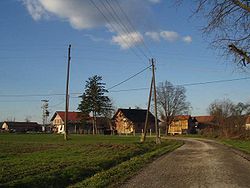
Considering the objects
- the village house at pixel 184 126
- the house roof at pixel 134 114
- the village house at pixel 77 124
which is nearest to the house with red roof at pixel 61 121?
the village house at pixel 77 124

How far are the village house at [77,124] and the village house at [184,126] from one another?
62.3ft

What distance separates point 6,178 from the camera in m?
12.0

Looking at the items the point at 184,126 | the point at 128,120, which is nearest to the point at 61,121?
the point at 128,120

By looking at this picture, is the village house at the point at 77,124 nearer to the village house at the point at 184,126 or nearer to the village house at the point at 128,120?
the village house at the point at 128,120

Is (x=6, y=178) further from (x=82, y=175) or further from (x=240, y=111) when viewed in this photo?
(x=240, y=111)

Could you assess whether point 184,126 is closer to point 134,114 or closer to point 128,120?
point 134,114

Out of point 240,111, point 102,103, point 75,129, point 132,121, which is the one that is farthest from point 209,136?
point 75,129

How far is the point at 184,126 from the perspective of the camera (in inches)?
4626

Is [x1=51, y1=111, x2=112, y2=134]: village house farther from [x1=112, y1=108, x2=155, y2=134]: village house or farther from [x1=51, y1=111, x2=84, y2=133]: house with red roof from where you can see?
[x1=112, y1=108, x2=155, y2=134]: village house

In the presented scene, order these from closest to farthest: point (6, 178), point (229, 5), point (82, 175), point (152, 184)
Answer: point (152, 184), point (6, 178), point (82, 175), point (229, 5)

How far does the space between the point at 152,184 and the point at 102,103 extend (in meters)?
84.1

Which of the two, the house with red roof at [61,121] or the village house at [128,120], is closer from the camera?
the village house at [128,120]

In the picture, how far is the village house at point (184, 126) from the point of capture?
363ft

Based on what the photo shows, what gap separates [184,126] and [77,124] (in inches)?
1329
